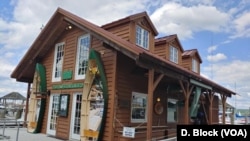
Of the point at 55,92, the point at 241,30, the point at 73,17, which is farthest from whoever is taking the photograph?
the point at 241,30

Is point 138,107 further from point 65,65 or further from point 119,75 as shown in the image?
point 65,65

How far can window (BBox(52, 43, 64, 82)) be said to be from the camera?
1387 centimetres

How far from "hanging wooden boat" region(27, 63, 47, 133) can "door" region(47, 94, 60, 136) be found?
504mm

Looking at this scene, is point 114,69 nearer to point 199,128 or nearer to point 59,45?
point 59,45

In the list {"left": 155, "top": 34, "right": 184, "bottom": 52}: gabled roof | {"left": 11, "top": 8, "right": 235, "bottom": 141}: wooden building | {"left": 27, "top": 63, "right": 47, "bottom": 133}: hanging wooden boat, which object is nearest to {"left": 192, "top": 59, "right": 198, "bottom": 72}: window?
{"left": 155, "top": 34, "right": 184, "bottom": 52}: gabled roof

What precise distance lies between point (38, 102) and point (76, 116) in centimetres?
367

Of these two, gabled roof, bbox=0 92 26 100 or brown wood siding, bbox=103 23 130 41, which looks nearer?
brown wood siding, bbox=103 23 130 41

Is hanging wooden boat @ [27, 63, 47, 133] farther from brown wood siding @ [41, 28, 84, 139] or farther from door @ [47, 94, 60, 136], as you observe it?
door @ [47, 94, 60, 136]

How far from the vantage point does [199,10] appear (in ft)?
54.9

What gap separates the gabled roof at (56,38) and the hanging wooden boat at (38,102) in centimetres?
107

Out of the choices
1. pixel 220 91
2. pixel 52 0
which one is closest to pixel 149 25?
pixel 52 0

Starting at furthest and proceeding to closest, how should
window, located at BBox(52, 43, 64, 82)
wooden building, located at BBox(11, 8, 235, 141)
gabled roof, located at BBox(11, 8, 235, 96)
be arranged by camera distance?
window, located at BBox(52, 43, 64, 82)
wooden building, located at BBox(11, 8, 235, 141)
gabled roof, located at BBox(11, 8, 235, 96)

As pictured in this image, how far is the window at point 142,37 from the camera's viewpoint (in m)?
13.4

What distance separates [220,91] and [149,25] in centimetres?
675
